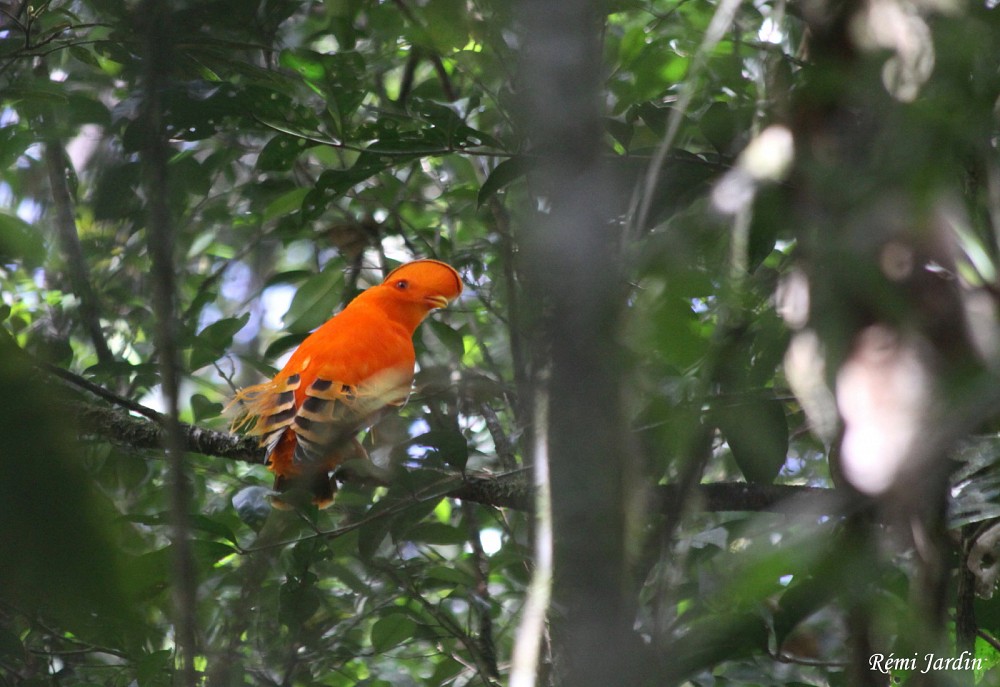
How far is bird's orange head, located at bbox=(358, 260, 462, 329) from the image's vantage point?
8.31 ft

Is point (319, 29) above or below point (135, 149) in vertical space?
above

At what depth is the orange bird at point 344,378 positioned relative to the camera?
81.0 inches

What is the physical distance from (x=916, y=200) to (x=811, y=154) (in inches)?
12.9

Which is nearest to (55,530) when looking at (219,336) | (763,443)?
(763,443)

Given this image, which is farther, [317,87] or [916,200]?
[317,87]

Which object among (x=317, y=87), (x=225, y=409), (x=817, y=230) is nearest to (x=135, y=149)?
(x=317, y=87)

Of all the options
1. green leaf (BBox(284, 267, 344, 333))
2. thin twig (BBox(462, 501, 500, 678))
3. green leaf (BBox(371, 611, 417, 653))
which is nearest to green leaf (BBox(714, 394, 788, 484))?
thin twig (BBox(462, 501, 500, 678))

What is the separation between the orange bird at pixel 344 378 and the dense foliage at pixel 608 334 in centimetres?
8

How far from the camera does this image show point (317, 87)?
5.90ft

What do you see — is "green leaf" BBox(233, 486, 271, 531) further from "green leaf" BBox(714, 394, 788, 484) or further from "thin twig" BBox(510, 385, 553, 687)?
"thin twig" BBox(510, 385, 553, 687)

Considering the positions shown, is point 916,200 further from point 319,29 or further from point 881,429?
point 319,29

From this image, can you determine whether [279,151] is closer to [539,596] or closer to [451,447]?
[451,447]

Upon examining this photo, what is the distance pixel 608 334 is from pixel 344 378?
1.94 metres

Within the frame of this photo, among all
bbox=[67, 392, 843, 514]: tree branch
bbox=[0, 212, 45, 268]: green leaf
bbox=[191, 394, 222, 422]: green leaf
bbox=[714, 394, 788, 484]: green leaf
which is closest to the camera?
bbox=[0, 212, 45, 268]: green leaf
